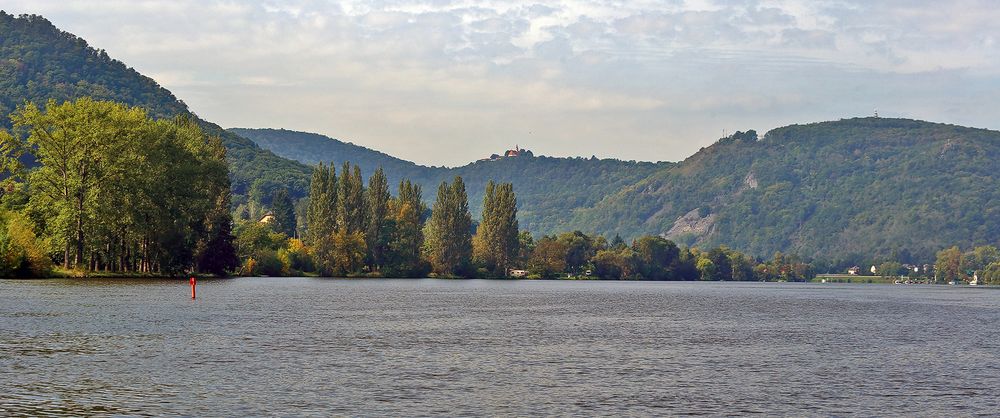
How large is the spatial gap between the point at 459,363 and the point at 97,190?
85.9 meters

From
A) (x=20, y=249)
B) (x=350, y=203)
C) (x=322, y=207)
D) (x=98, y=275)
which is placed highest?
(x=350, y=203)

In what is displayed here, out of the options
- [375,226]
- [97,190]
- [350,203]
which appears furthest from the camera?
[375,226]

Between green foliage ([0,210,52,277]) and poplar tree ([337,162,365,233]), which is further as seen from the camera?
poplar tree ([337,162,365,233])

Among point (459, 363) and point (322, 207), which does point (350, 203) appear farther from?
point (459, 363)

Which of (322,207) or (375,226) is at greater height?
(322,207)

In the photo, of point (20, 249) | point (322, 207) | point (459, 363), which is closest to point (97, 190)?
point (20, 249)

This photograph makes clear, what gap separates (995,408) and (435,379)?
67.6ft

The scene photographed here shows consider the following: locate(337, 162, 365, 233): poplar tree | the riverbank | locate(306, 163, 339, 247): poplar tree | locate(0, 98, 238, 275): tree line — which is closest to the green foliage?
locate(0, 98, 238, 275): tree line

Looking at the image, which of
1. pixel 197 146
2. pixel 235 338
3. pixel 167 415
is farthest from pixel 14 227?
pixel 167 415

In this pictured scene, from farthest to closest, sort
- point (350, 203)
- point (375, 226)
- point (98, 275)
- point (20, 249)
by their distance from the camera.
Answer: point (375, 226) → point (350, 203) → point (98, 275) → point (20, 249)

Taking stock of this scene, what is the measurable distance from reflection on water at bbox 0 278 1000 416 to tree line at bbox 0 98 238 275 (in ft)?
126

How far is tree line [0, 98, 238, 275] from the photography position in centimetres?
11925

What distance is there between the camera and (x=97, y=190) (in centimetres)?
11969

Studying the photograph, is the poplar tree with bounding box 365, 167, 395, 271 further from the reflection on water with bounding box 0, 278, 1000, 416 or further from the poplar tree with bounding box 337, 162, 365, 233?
the reflection on water with bounding box 0, 278, 1000, 416
